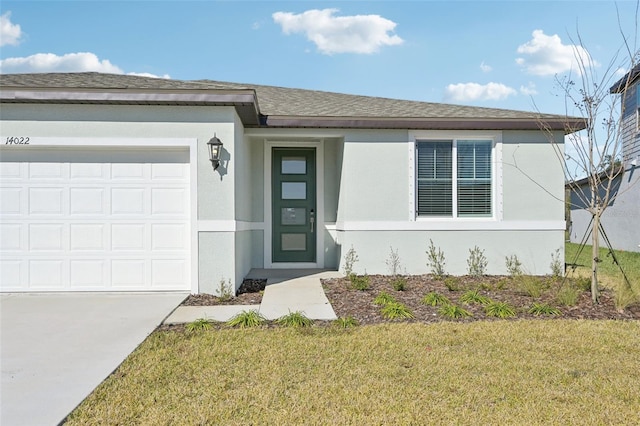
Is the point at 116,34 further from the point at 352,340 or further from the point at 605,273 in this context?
the point at 605,273

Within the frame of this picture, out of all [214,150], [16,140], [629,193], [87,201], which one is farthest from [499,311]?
[629,193]

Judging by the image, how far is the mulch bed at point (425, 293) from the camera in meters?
5.96

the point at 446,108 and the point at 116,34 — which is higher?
the point at 116,34

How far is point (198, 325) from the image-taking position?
5.32 m

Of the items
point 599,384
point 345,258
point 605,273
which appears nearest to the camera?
point 599,384

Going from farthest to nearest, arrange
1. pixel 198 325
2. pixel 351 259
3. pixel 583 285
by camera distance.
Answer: pixel 351 259, pixel 583 285, pixel 198 325

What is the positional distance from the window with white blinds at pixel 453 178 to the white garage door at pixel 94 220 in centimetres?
472

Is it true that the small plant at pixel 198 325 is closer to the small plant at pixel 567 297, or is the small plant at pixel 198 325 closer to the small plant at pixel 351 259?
the small plant at pixel 351 259

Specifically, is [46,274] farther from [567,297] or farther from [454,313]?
[567,297]

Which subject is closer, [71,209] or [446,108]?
[71,209]

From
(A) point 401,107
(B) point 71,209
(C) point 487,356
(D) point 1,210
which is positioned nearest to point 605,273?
(A) point 401,107

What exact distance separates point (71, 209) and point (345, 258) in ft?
16.5

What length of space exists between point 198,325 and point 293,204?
5.13 meters

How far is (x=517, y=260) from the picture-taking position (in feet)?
30.0
